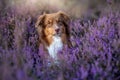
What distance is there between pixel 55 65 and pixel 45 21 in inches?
58.8

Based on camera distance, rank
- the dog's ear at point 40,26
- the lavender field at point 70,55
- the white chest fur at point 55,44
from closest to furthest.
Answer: the lavender field at point 70,55 → the white chest fur at point 55,44 → the dog's ear at point 40,26

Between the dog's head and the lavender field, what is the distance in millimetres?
130

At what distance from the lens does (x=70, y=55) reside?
14.3 ft

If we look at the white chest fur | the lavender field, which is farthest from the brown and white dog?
the lavender field

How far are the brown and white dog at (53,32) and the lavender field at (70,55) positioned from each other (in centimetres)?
11

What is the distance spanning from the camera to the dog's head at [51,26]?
5395mm

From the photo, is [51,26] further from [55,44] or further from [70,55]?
[70,55]

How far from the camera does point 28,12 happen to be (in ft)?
21.4

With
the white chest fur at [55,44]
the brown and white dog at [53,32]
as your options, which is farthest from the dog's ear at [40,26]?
the white chest fur at [55,44]

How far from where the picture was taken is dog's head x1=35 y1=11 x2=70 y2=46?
539 centimetres

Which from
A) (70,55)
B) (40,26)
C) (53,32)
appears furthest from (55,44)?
(70,55)

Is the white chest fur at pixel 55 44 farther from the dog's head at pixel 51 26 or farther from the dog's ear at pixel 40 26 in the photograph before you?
the dog's ear at pixel 40 26

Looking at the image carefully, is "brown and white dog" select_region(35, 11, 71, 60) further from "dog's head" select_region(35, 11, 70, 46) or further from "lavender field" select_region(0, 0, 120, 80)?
"lavender field" select_region(0, 0, 120, 80)

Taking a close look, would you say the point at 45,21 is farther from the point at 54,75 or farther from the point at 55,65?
the point at 54,75
